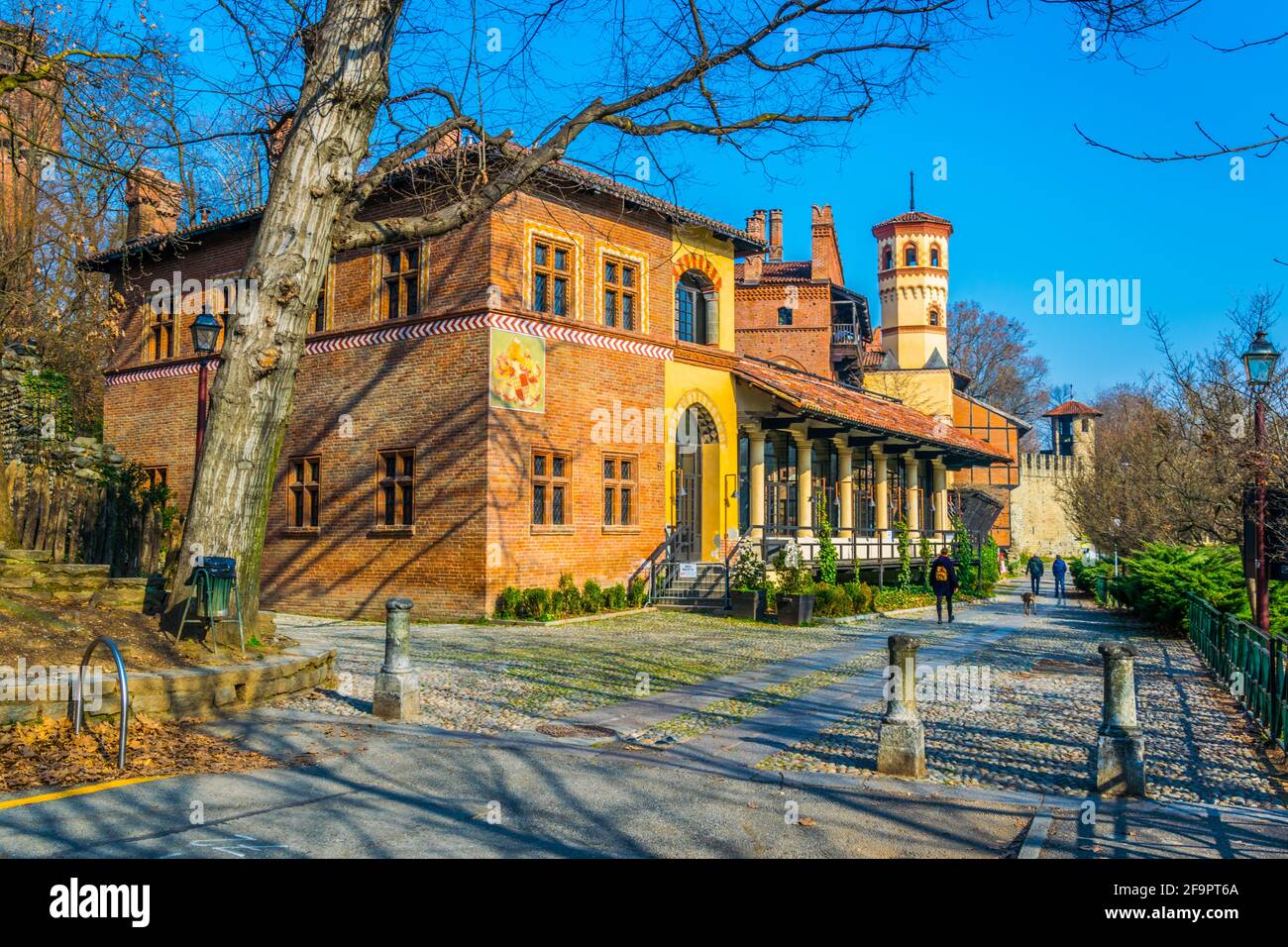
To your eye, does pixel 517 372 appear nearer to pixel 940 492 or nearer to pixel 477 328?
pixel 477 328

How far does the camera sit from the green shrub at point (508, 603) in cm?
1933

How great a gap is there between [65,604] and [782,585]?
571 inches

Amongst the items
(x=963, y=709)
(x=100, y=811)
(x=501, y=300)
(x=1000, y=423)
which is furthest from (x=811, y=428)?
(x=1000, y=423)

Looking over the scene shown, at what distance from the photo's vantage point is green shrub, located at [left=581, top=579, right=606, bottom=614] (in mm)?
21000

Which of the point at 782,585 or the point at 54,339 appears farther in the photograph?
the point at 54,339

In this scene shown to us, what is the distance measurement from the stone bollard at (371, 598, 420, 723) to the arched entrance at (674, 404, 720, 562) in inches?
602

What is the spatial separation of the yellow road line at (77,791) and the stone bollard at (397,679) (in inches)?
98.4

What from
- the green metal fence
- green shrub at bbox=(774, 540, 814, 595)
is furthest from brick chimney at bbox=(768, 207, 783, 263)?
the green metal fence

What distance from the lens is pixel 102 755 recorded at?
7.42 m

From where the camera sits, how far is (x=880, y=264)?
56.6 metres

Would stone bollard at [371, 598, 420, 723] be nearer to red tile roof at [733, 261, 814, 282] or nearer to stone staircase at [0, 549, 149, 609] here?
stone staircase at [0, 549, 149, 609]

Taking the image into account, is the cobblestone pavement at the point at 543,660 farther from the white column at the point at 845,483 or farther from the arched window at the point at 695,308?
the white column at the point at 845,483

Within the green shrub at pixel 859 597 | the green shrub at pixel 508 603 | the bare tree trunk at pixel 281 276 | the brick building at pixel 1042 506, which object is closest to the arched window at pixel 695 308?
the green shrub at pixel 859 597

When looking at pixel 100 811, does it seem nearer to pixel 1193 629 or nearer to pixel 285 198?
pixel 285 198
